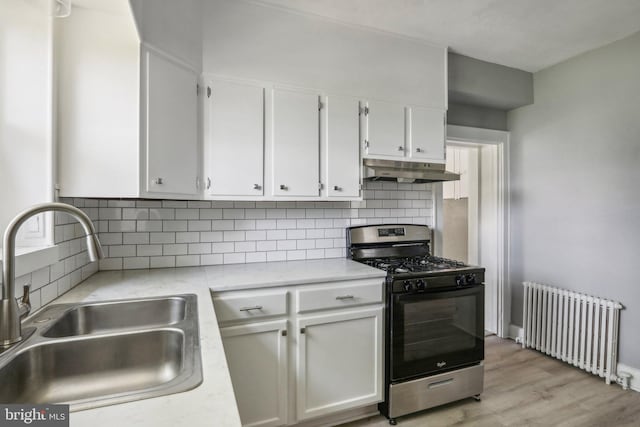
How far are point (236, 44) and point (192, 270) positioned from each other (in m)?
1.47

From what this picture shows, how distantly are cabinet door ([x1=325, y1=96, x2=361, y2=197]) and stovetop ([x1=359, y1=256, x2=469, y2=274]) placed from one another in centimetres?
Answer: 55

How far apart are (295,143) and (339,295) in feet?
3.38

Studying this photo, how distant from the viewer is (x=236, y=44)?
2.05 metres

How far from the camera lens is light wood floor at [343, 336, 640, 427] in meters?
2.15

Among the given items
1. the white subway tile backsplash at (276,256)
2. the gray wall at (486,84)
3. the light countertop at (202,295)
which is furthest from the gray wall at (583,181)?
the white subway tile backsplash at (276,256)

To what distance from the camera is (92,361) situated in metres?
1.03

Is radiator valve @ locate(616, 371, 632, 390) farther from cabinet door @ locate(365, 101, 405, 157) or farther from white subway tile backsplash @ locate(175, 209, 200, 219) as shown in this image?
white subway tile backsplash @ locate(175, 209, 200, 219)

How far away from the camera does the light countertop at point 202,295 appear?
650 millimetres

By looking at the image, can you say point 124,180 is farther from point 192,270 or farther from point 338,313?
point 338,313

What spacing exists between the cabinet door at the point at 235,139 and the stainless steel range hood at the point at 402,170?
78 cm

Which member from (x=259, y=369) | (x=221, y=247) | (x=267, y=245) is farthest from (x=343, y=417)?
(x=221, y=247)

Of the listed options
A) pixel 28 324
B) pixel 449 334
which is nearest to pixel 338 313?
pixel 449 334

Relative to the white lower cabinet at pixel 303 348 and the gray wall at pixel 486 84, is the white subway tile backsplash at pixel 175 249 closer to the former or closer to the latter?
the white lower cabinet at pixel 303 348

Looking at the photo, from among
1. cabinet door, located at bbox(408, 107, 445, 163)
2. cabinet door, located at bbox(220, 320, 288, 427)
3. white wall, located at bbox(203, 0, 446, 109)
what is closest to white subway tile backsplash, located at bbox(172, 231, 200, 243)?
cabinet door, located at bbox(220, 320, 288, 427)
